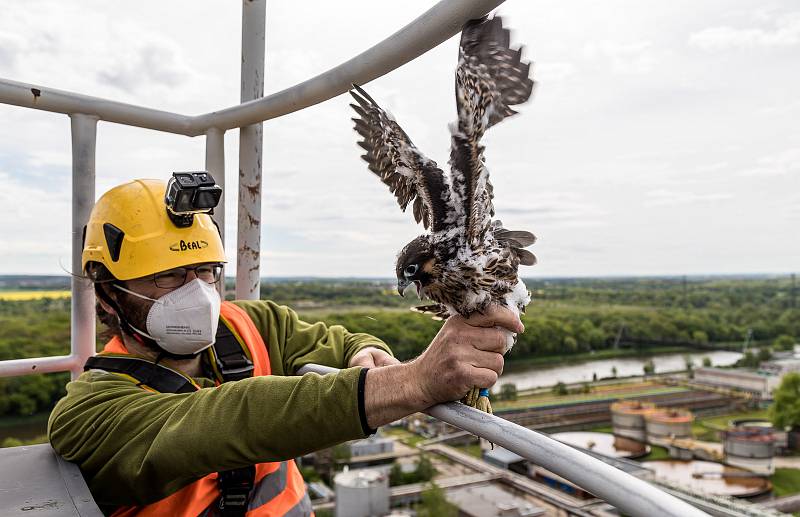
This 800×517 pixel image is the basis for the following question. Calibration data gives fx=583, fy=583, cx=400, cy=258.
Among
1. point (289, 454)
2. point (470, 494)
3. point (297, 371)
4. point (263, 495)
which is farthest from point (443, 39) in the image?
point (470, 494)

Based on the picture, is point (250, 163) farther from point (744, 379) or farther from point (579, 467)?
point (744, 379)

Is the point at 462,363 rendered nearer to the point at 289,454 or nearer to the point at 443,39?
the point at 289,454

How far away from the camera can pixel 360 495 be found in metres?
23.1

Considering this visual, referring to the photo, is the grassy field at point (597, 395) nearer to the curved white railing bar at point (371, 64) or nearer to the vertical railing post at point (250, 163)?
the vertical railing post at point (250, 163)

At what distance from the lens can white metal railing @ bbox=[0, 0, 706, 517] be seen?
126cm

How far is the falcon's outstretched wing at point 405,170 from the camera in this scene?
4.83 feet

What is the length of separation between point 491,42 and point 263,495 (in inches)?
59.0

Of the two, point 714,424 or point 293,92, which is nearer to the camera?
point 293,92

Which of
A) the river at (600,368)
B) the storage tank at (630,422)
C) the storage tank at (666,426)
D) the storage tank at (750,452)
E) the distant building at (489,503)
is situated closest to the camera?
the distant building at (489,503)

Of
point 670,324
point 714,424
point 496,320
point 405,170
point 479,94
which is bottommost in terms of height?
point 714,424

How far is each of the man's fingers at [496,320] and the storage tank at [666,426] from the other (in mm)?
42826

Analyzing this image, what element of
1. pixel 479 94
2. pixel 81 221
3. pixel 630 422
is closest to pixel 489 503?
pixel 630 422

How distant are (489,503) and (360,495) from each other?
8.63 meters

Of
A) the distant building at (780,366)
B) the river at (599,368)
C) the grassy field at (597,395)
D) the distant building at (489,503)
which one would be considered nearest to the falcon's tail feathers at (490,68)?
the distant building at (489,503)
